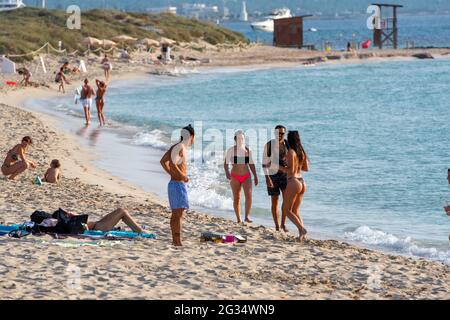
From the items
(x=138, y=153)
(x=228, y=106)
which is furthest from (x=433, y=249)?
(x=228, y=106)

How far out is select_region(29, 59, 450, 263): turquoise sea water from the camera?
15.5 m

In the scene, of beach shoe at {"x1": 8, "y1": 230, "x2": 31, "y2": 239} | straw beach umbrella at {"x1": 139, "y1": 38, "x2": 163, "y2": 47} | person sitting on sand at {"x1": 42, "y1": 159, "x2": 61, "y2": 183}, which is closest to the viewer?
beach shoe at {"x1": 8, "y1": 230, "x2": 31, "y2": 239}

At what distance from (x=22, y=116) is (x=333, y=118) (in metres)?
13.1

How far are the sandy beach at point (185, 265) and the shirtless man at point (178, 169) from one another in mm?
442

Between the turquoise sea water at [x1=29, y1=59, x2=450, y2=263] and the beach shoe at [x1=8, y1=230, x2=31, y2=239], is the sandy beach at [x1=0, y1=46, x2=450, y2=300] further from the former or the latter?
the turquoise sea water at [x1=29, y1=59, x2=450, y2=263]

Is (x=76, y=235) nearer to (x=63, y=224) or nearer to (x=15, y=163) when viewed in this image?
(x=63, y=224)

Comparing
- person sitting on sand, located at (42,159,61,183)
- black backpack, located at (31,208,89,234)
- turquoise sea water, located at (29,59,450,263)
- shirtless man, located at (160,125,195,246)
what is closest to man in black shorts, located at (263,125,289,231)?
shirtless man, located at (160,125,195,246)

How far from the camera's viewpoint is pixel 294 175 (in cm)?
1184

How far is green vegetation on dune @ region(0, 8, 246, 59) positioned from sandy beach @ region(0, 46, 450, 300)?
37.9 meters

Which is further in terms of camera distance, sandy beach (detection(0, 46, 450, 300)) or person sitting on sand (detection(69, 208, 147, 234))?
person sitting on sand (detection(69, 208, 147, 234))

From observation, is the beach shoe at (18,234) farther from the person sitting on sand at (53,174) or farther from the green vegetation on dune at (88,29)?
the green vegetation on dune at (88,29)

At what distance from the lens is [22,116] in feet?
84.6

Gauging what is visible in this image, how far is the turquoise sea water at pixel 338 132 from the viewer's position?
15547 millimetres

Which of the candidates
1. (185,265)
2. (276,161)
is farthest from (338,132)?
(185,265)
